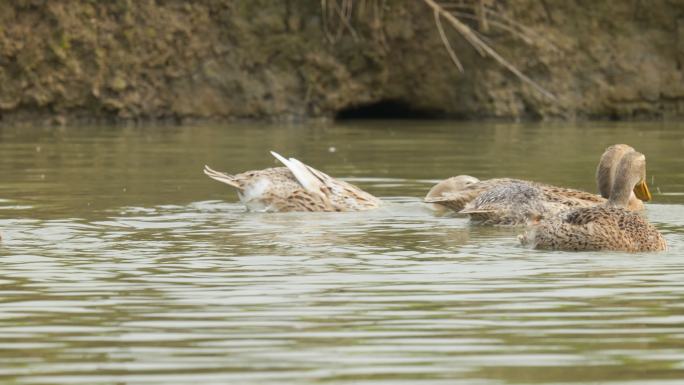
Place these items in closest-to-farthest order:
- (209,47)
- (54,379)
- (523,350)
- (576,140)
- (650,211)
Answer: (54,379)
(523,350)
(650,211)
(576,140)
(209,47)

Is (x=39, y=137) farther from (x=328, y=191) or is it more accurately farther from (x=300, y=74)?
(x=328, y=191)

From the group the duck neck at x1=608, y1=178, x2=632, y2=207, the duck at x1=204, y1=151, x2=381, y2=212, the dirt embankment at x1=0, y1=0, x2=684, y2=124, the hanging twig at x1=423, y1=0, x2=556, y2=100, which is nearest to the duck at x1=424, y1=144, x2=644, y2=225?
the duck neck at x1=608, y1=178, x2=632, y2=207

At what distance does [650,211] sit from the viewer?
11852 millimetres

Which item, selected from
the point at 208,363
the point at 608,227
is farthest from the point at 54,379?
the point at 608,227

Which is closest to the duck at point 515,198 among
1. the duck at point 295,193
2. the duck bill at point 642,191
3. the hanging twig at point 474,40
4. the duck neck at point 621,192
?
the duck bill at point 642,191

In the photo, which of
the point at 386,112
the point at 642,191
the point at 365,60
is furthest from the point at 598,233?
the point at 386,112

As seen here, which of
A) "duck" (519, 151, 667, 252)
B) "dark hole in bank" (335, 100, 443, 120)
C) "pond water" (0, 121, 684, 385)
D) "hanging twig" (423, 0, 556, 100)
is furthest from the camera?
"dark hole in bank" (335, 100, 443, 120)

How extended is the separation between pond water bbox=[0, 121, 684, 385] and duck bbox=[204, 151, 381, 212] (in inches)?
8.6

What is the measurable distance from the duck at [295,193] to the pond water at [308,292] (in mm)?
220

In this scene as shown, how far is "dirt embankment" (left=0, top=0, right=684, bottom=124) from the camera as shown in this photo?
875 inches

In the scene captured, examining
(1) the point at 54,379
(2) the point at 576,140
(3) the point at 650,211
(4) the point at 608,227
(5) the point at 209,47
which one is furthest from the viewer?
(5) the point at 209,47

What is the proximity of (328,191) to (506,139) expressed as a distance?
6.94 m

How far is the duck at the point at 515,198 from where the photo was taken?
1120 cm

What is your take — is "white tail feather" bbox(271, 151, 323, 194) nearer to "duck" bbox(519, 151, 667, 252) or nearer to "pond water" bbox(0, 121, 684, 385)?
"pond water" bbox(0, 121, 684, 385)
